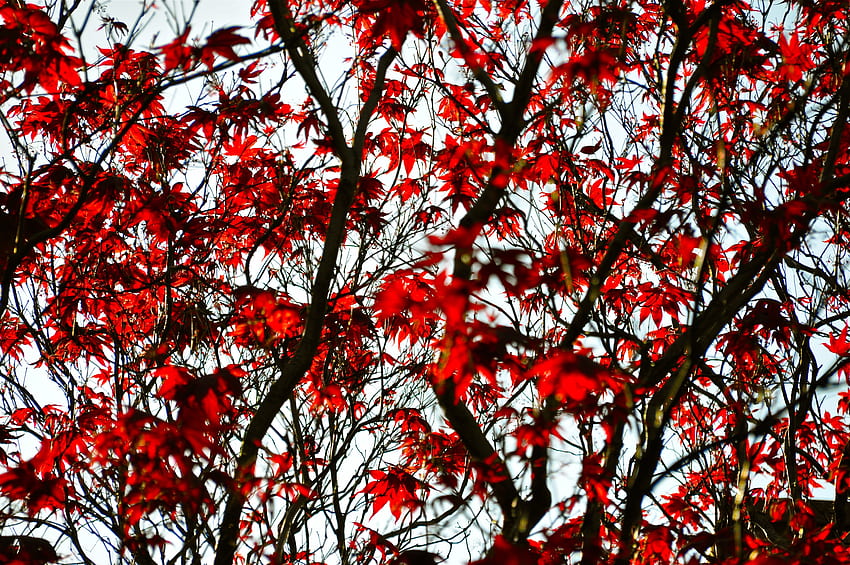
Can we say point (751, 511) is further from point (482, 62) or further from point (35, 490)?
point (35, 490)

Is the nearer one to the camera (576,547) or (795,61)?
(576,547)

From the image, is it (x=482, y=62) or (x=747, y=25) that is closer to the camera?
(x=482, y=62)

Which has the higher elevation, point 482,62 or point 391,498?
point 482,62

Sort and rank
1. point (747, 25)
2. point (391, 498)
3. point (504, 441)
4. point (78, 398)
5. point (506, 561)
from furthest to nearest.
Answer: point (747, 25)
point (78, 398)
point (391, 498)
point (504, 441)
point (506, 561)

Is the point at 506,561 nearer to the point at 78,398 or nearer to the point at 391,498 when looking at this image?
the point at 391,498

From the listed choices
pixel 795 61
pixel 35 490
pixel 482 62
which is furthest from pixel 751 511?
pixel 35 490

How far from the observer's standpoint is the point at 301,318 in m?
3.80

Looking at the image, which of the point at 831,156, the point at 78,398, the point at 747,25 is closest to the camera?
the point at 831,156

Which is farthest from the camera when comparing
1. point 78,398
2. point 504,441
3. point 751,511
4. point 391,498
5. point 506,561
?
point 78,398

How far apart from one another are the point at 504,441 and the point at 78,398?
2.54 m

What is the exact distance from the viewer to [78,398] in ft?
13.3

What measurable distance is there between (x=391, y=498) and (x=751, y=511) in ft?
5.66

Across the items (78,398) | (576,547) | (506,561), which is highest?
(78,398)

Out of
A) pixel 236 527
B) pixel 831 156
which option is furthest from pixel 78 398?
pixel 831 156
